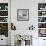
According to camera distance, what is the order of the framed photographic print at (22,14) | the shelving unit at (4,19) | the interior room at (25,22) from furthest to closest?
the shelving unit at (4,19) < the framed photographic print at (22,14) < the interior room at (25,22)

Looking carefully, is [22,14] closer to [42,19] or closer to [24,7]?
[24,7]

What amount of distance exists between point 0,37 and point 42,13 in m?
2.56


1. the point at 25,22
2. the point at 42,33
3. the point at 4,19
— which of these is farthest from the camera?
the point at 4,19

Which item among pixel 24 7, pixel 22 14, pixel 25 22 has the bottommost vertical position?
pixel 25 22

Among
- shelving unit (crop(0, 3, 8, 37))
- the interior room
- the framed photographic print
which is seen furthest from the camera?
shelving unit (crop(0, 3, 8, 37))

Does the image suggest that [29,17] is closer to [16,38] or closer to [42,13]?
[42,13]

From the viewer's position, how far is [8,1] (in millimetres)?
6082

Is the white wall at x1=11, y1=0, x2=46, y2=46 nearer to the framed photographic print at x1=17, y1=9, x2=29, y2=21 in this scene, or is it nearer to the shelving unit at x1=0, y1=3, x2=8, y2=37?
the framed photographic print at x1=17, y1=9, x2=29, y2=21

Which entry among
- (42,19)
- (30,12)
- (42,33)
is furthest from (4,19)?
(42,33)

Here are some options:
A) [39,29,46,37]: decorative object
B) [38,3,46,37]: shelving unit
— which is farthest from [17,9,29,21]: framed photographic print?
[39,29,46,37]: decorative object

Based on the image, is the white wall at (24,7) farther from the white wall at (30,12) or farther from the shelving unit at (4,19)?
the shelving unit at (4,19)

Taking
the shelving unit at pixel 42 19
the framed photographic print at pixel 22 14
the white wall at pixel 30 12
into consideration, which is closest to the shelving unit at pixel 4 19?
the white wall at pixel 30 12

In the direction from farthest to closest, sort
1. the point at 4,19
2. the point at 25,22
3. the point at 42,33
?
1. the point at 4,19
2. the point at 42,33
3. the point at 25,22

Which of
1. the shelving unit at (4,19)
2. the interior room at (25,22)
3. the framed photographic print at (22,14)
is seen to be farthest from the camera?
the shelving unit at (4,19)
